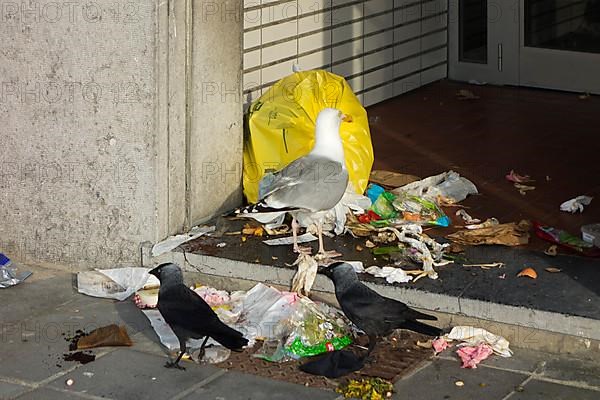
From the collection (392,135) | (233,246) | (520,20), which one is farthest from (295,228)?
(520,20)

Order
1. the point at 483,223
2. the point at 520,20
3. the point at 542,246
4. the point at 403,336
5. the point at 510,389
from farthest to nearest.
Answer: the point at 520,20 < the point at 483,223 < the point at 542,246 < the point at 403,336 < the point at 510,389

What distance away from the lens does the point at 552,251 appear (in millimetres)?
6348

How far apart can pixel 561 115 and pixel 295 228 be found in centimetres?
364

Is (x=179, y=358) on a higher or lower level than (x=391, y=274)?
lower

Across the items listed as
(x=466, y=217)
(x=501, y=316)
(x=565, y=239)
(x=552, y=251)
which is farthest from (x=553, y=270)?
(x=466, y=217)

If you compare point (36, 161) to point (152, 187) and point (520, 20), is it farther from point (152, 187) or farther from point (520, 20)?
point (520, 20)

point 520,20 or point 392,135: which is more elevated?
point 520,20

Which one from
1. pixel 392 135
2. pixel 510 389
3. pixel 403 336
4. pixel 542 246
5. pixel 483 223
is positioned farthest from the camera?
pixel 392 135

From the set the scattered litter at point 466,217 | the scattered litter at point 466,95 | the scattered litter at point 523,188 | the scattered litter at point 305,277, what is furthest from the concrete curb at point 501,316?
the scattered litter at point 466,95

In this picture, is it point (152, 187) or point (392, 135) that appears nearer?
point (152, 187)

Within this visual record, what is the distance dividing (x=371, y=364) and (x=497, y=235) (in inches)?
55.4

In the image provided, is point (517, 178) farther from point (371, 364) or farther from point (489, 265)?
point (371, 364)

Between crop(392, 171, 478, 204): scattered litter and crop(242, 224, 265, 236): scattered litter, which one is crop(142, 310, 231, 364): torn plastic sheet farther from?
crop(392, 171, 478, 204): scattered litter

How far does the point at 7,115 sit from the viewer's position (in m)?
6.88
